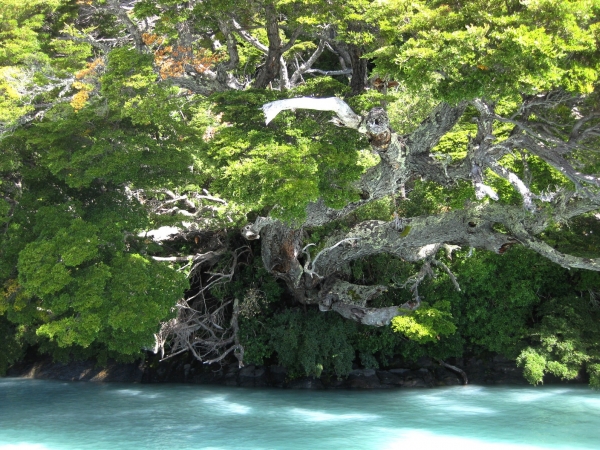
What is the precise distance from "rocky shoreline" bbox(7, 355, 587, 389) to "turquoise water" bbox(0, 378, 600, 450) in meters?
0.30

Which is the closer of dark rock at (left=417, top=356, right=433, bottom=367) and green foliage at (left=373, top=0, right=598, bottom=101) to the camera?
green foliage at (left=373, top=0, right=598, bottom=101)

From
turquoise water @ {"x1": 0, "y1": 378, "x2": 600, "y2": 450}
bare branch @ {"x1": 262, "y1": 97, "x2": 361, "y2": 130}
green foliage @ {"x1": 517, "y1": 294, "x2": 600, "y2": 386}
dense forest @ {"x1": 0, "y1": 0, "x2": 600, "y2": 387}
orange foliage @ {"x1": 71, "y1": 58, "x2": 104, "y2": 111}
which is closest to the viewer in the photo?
dense forest @ {"x1": 0, "y1": 0, "x2": 600, "y2": 387}

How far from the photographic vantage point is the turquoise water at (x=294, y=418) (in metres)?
7.77

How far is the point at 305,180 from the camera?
633cm

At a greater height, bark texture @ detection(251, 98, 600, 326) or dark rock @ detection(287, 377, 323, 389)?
bark texture @ detection(251, 98, 600, 326)

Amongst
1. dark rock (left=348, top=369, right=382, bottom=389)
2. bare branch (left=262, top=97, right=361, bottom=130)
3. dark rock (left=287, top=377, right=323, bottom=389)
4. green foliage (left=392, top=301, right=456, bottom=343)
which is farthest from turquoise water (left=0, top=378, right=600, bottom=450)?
bare branch (left=262, top=97, right=361, bottom=130)

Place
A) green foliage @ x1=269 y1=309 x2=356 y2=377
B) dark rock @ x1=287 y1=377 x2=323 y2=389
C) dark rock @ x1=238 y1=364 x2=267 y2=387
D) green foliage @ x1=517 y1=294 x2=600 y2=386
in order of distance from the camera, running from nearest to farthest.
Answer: green foliage @ x1=517 y1=294 x2=600 y2=386 < green foliage @ x1=269 y1=309 x2=356 y2=377 < dark rock @ x1=287 y1=377 x2=323 y2=389 < dark rock @ x1=238 y1=364 x2=267 y2=387

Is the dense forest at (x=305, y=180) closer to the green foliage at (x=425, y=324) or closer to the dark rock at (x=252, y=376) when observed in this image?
the green foliage at (x=425, y=324)

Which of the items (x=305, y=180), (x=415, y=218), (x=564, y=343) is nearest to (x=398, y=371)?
(x=564, y=343)

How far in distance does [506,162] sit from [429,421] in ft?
12.4

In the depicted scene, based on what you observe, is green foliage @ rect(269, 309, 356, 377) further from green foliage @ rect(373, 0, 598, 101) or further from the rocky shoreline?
green foliage @ rect(373, 0, 598, 101)

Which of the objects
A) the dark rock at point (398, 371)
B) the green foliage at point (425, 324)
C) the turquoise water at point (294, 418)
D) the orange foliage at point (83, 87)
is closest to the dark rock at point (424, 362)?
the dark rock at point (398, 371)

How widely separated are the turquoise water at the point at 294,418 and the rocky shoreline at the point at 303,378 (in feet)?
0.97

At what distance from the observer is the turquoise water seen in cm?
777
